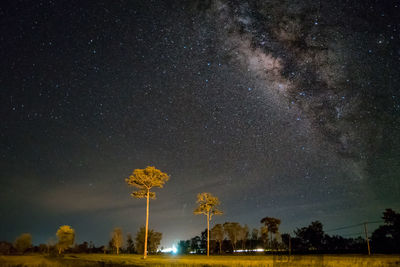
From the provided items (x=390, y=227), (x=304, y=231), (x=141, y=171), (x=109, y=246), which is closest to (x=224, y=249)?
(x=304, y=231)

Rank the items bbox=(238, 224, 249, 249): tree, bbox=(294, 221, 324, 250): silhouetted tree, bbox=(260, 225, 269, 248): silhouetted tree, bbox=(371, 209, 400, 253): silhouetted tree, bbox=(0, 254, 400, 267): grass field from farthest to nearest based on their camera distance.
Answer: bbox=(238, 224, 249, 249): tree, bbox=(260, 225, 269, 248): silhouetted tree, bbox=(294, 221, 324, 250): silhouetted tree, bbox=(371, 209, 400, 253): silhouetted tree, bbox=(0, 254, 400, 267): grass field

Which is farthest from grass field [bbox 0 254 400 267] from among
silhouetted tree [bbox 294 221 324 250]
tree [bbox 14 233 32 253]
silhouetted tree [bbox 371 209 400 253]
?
tree [bbox 14 233 32 253]

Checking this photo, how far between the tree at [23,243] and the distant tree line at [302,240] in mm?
63757

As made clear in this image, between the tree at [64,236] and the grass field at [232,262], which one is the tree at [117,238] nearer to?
the tree at [64,236]

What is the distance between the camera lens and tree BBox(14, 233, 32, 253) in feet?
321

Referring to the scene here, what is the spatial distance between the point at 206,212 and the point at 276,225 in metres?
45.5

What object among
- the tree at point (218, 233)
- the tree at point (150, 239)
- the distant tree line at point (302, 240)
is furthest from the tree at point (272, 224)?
the tree at point (150, 239)

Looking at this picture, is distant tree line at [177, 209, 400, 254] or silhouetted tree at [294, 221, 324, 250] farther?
silhouetted tree at [294, 221, 324, 250]

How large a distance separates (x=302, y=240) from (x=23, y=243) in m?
93.9

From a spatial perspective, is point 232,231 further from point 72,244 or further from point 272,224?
point 72,244

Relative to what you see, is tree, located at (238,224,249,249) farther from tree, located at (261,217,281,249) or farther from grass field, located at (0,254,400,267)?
grass field, located at (0,254,400,267)

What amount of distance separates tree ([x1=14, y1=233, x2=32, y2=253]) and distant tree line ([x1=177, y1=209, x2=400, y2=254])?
209 feet

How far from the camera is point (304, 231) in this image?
8094 cm

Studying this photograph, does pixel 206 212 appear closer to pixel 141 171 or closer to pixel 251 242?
pixel 141 171
